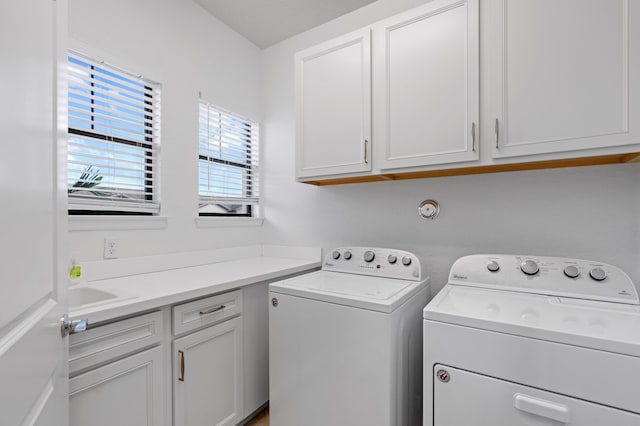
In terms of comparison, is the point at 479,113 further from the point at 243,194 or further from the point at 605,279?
the point at 243,194

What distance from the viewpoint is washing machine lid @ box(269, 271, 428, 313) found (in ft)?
4.53

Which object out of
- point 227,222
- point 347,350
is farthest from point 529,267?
point 227,222

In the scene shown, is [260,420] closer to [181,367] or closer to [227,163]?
[181,367]

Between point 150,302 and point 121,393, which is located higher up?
point 150,302

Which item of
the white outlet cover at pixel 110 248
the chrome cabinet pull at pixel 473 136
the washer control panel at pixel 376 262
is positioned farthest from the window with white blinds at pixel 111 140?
the chrome cabinet pull at pixel 473 136

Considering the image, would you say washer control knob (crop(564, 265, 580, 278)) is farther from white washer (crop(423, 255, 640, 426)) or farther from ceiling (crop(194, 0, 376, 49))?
ceiling (crop(194, 0, 376, 49))

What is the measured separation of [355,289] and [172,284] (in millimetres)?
914

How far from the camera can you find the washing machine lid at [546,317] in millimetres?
958

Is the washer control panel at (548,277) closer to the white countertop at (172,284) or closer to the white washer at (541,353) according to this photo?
the white washer at (541,353)

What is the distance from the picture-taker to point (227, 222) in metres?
2.44

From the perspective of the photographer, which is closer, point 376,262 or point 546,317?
point 546,317

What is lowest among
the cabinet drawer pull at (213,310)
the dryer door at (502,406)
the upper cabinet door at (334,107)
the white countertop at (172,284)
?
the dryer door at (502,406)

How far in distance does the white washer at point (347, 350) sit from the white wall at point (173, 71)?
0.87 meters

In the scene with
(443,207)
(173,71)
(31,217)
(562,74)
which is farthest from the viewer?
(173,71)
